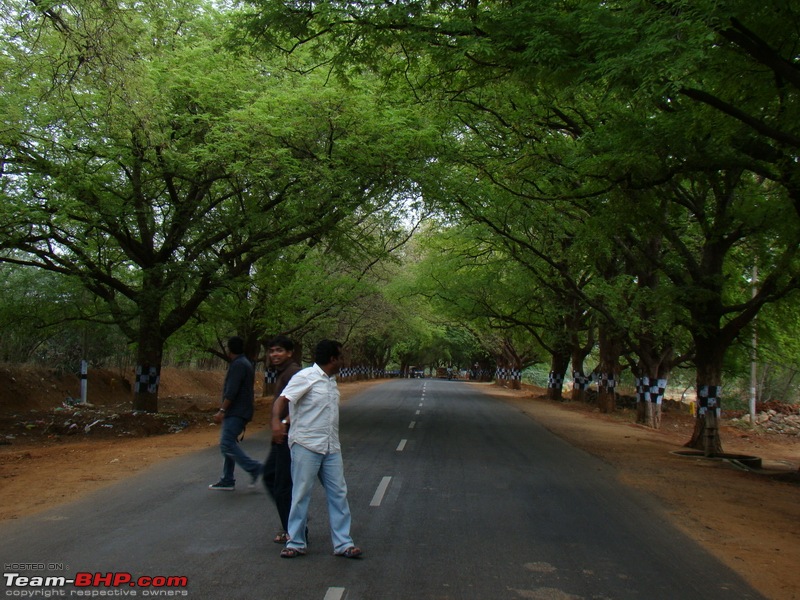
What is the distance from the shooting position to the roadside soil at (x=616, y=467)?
286 inches

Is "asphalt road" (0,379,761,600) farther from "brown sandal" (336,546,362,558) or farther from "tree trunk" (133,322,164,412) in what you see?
"tree trunk" (133,322,164,412)

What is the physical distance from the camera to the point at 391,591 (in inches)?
197

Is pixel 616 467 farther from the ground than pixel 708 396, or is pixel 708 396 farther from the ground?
pixel 708 396

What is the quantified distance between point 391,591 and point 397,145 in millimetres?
11928

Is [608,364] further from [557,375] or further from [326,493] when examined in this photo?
[326,493]

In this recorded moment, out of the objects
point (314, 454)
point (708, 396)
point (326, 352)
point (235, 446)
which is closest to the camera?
point (314, 454)

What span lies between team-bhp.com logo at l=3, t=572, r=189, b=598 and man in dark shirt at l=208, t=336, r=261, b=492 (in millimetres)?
3160

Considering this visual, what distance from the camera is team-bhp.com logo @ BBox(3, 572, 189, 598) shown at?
4.85m

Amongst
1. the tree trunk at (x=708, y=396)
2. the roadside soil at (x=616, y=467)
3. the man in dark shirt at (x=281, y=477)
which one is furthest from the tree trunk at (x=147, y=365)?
the tree trunk at (x=708, y=396)

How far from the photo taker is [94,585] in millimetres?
5023

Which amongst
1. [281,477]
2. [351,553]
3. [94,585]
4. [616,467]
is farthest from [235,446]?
[616,467]

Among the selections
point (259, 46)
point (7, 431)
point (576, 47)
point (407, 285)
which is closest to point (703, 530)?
point (576, 47)

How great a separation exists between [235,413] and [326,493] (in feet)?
10.8

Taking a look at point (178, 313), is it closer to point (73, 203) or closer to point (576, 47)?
point (73, 203)
